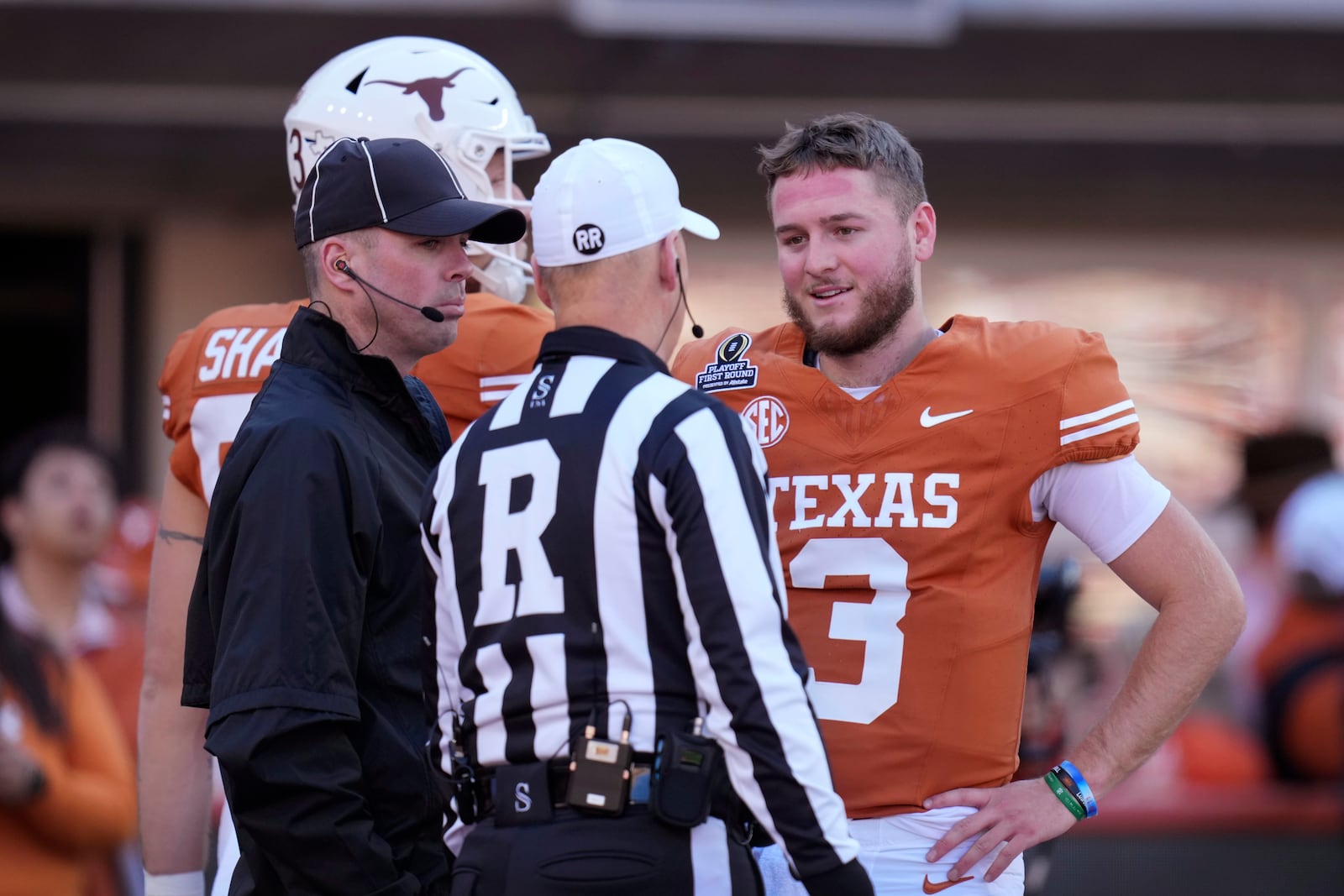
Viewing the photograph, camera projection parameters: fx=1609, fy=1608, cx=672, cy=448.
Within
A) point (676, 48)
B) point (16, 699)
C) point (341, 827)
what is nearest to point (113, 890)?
point (16, 699)

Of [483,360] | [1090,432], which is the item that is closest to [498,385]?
[483,360]

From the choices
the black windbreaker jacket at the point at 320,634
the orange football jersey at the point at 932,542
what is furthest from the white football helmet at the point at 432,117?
the orange football jersey at the point at 932,542

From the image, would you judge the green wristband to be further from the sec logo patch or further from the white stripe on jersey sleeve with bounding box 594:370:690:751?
the white stripe on jersey sleeve with bounding box 594:370:690:751

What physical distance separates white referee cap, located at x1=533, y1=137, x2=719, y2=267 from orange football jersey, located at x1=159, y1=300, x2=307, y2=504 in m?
0.95

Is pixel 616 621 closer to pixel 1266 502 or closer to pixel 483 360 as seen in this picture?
pixel 483 360

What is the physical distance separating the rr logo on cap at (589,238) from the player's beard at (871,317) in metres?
0.74

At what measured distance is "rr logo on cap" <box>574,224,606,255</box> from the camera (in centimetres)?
239

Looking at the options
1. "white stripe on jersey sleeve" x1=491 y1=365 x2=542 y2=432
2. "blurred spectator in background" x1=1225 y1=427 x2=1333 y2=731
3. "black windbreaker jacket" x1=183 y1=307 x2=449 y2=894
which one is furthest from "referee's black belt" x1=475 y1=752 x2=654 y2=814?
"blurred spectator in background" x1=1225 y1=427 x2=1333 y2=731

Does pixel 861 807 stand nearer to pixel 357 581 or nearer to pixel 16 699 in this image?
pixel 357 581

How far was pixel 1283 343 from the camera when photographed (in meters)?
9.90

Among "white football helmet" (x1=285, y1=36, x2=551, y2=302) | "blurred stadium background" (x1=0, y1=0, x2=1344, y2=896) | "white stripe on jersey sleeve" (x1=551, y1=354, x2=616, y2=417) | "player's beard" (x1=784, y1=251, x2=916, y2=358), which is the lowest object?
"white stripe on jersey sleeve" (x1=551, y1=354, x2=616, y2=417)

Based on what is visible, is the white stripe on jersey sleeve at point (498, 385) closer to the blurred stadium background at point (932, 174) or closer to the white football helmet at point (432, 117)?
the white football helmet at point (432, 117)

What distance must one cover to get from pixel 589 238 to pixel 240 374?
1118 millimetres

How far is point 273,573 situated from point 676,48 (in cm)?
552
